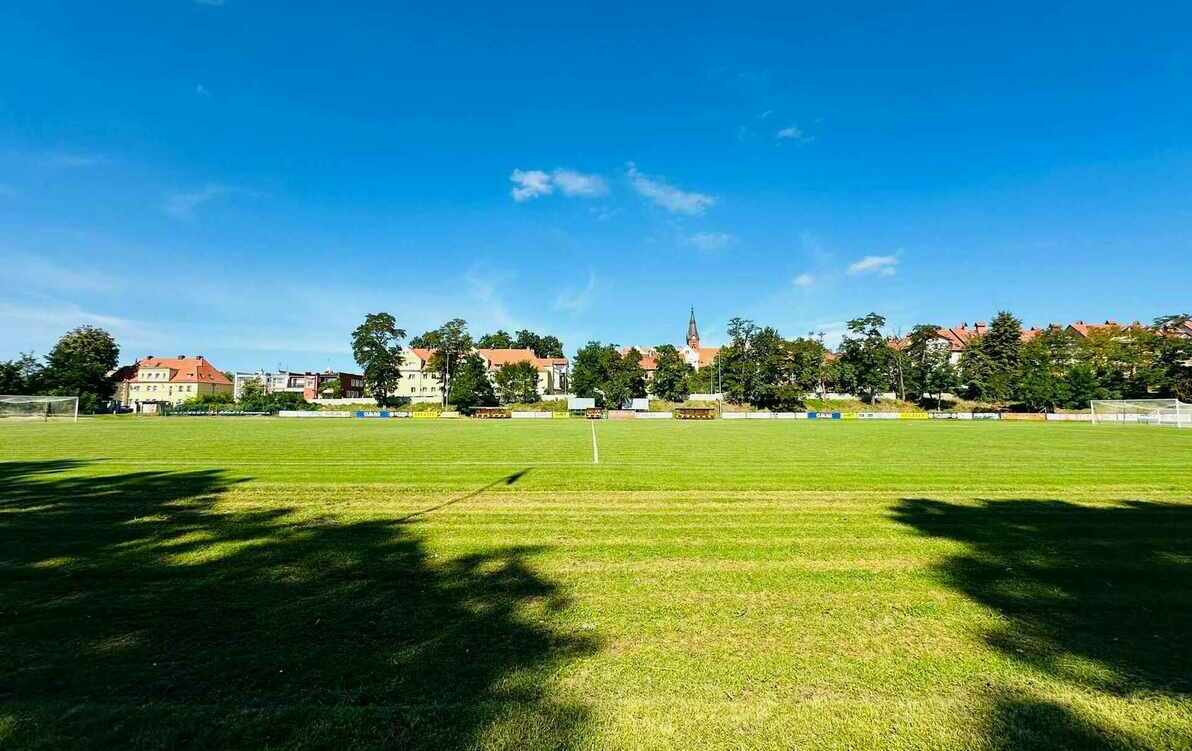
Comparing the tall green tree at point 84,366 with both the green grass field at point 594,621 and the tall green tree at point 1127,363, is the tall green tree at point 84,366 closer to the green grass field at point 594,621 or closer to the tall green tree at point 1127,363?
the green grass field at point 594,621

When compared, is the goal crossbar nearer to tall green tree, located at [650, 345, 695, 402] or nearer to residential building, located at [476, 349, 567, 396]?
residential building, located at [476, 349, 567, 396]

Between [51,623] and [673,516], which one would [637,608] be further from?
[51,623]

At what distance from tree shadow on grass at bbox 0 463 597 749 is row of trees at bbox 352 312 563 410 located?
77160 mm

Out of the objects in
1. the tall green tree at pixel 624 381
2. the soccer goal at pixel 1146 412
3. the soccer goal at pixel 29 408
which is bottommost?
the soccer goal at pixel 1146 412

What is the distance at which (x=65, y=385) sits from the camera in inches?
3046

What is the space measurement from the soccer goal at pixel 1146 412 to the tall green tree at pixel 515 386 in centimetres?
7316

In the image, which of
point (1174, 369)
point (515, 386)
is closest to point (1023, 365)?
point (1174, 369)

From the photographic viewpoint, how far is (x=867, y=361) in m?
92.1

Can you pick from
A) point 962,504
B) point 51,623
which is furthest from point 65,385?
point 962,504

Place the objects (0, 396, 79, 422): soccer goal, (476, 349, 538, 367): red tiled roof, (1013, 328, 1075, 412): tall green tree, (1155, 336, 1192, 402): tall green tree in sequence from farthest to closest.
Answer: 1. (476, 349, 538, 367): red tiled roof
2. (1013, 328, 1075, 412): tall green tree
3. (1155, 336, 1192, 402): tall green tree
4. (0, 396, 79, 422): soccer goal

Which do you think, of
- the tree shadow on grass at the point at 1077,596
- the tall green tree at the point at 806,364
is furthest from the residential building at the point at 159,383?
the tree shadow on grass at the point at 1077,596

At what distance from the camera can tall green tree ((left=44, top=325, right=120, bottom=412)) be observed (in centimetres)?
7681

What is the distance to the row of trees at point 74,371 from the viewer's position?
243 feet

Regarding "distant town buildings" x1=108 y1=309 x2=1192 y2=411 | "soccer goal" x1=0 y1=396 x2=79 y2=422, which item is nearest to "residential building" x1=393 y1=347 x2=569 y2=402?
"distant town buildings" x1=108 y1=309 x2=1192 y2=411
